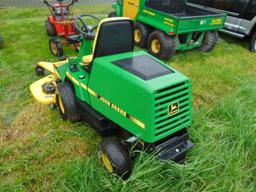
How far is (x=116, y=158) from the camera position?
8.65 feet

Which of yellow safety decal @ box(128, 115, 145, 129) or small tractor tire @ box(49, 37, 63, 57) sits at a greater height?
yellow safety decal @ box(128, 115, 145, 129)

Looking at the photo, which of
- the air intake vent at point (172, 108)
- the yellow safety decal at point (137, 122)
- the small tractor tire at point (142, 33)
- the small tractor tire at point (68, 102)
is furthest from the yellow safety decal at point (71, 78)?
the small tractor tire at point (142, 33)

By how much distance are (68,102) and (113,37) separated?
101 cm

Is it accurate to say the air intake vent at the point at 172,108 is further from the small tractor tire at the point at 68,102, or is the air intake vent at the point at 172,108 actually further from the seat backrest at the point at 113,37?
the small tractor tire at the point at 68,102

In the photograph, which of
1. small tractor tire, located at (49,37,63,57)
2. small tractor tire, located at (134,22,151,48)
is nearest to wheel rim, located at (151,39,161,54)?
small tractor tire, located at (134,22,151,48)

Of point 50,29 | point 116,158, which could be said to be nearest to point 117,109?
point 116,158

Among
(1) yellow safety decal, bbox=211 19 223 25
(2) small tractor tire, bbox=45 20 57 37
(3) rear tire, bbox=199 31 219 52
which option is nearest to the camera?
(1) yellow safety decal, bbox=211 19 223 25

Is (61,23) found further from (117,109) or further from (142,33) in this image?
(117,109)

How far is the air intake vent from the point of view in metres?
2.46

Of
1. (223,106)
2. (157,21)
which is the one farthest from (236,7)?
(223,106)

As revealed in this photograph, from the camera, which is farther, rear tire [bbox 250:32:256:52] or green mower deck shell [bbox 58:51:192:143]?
rear tire [bbox 250:32:256:52]

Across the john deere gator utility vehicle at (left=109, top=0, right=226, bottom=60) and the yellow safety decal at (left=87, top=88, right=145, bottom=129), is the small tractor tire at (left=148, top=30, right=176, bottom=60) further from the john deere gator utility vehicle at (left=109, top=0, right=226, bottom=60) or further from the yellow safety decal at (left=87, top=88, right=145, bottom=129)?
the yellow safety decal at (left=87, top=88, right=145, bottom=129)

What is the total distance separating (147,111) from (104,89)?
639 millimetres

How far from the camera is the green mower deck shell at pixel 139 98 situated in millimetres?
2430
